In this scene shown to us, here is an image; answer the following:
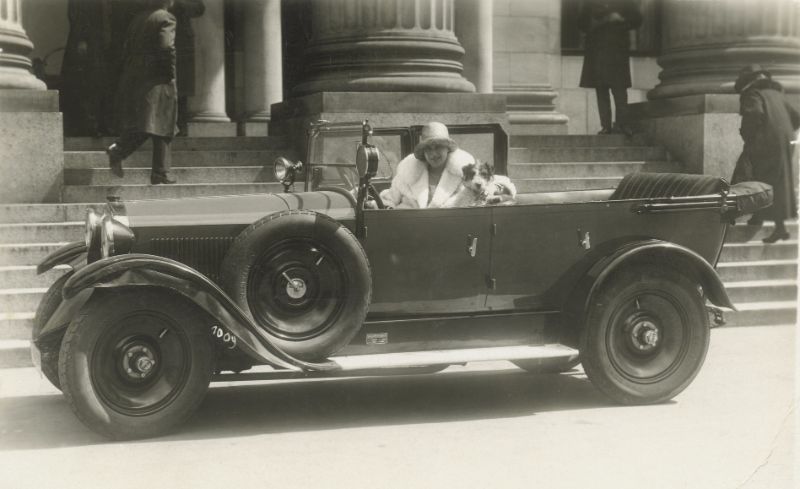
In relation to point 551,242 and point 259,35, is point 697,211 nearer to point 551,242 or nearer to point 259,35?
point 551,242

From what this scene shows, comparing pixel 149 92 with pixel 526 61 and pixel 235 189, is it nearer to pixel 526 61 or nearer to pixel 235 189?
pixel 235 189

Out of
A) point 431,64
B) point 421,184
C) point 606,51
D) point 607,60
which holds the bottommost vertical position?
point 421,184

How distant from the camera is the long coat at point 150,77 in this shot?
10.3 meters

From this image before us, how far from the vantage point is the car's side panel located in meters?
6.63

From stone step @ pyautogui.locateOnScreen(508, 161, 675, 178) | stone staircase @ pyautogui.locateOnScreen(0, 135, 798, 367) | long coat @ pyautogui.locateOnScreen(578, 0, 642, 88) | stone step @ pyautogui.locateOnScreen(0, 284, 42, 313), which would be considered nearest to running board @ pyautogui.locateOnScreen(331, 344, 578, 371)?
stone staircase @ pyautogui.locateOnScreen(0, 135, 798, 367)

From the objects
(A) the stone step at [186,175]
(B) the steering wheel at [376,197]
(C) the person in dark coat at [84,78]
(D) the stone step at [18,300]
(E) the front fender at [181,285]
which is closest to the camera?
(E) the front fender at [181,285]

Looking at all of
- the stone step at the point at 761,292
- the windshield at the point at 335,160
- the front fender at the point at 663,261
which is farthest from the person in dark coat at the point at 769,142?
the windshield at the point at 335,160

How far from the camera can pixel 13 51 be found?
10.4 meters

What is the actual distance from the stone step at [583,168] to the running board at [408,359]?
5.51 meters

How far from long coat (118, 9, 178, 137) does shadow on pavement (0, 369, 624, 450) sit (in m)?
3.76

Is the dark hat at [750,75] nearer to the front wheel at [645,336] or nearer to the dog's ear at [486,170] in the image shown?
the front wheel at [645,336]

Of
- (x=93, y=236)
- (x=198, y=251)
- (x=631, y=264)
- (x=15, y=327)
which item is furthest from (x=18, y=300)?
(x=631, y=264)

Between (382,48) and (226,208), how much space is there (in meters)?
5.18

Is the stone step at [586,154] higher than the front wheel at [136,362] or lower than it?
higher
